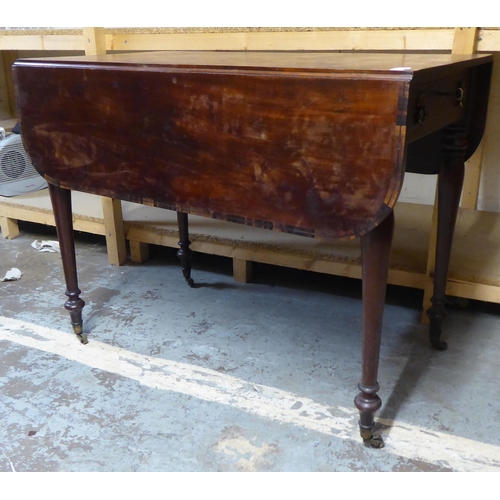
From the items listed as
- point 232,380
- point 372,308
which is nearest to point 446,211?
point 372,308

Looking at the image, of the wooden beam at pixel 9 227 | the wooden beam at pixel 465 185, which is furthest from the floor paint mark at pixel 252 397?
the wooden beam at pixel 9 227

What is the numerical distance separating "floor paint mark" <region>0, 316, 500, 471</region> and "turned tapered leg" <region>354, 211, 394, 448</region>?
0.26 ft

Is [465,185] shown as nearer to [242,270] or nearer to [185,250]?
[242,270]

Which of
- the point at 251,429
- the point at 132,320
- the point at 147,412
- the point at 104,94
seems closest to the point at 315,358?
the point at 251,429

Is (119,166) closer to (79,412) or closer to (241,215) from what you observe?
(241,215)

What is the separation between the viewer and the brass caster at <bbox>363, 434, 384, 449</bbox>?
1215 mm

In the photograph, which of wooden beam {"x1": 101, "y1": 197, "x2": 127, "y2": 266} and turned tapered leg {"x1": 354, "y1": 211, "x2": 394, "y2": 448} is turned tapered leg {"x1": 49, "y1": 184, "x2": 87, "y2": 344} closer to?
wooden beam {"x1": 101, "y1": 197, "x2": 127, "y2": 266}

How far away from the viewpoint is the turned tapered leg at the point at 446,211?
142cm

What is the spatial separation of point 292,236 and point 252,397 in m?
0.70

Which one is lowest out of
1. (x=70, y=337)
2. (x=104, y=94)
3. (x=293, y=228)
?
(x=70, y=337)

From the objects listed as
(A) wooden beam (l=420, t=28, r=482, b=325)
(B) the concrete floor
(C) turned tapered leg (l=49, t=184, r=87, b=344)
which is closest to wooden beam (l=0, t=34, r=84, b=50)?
(C) turned tapered leg (l=49, t=184, r=87, b=344)

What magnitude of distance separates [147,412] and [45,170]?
687mm

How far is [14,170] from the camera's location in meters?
2.55

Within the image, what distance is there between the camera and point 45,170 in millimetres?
1494
